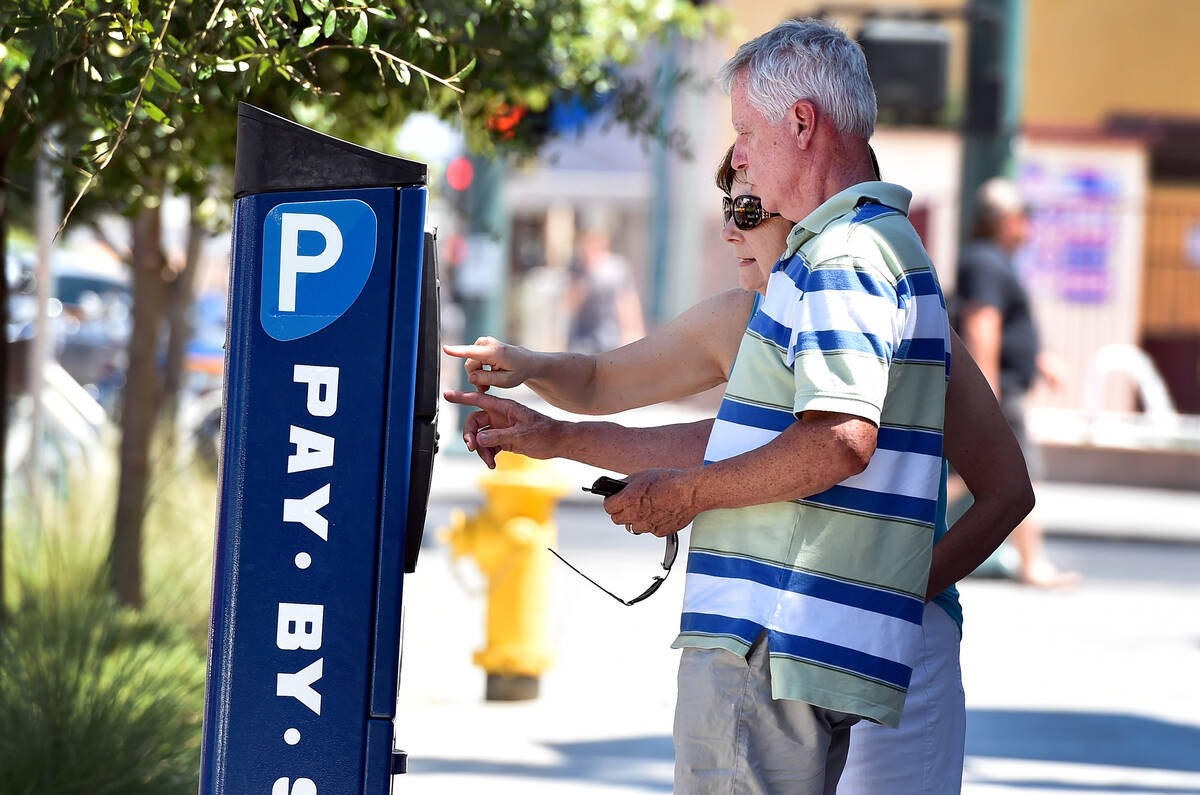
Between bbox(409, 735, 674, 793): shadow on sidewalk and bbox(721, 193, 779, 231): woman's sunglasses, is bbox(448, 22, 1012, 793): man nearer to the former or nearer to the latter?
bbox(721, 193, 779, 231): woman's sunglasses

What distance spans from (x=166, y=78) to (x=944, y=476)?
1.36 metres

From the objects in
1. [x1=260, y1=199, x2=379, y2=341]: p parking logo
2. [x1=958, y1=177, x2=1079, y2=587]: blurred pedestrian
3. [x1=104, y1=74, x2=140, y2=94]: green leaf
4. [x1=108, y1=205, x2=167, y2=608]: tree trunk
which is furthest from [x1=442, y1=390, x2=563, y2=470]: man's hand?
[x1=958, y1=177, x2=1079, y2=587]: blurred pedestrian

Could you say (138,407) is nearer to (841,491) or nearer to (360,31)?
(360,31)

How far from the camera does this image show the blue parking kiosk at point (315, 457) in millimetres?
2404

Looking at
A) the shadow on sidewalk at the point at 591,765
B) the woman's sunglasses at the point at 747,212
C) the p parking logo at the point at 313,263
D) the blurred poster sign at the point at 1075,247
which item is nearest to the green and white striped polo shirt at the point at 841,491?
the woman's sunglasses at the point at 747,212

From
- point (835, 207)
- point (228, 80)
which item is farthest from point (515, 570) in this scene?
point (835, 207)

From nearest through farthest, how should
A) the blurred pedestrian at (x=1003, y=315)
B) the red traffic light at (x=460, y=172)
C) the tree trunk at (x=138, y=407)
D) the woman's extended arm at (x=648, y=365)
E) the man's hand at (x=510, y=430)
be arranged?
1. the man's hand at (x=510, y=430)
2. the woman's extended arm at (x=648, y=365)
3. the tree trunk at (x=138, y=407)
4. the blurred pedestrian at (x=1003, y=315)
5. the red traffic light at (x=460, y=172)

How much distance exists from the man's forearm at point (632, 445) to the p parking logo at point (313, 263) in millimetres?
460

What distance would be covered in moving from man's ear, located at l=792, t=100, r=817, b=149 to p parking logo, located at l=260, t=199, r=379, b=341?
641mm

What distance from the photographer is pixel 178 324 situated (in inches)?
314

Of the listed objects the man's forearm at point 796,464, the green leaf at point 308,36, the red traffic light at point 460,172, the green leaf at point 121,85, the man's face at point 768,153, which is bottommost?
the man's forearm at point 796,464

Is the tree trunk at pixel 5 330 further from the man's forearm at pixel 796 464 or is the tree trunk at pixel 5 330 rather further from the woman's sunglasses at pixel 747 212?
the man's forearm at pixel 796 464

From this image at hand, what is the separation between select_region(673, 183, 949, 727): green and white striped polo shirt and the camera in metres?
2.19

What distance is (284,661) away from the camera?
2.43 meters
